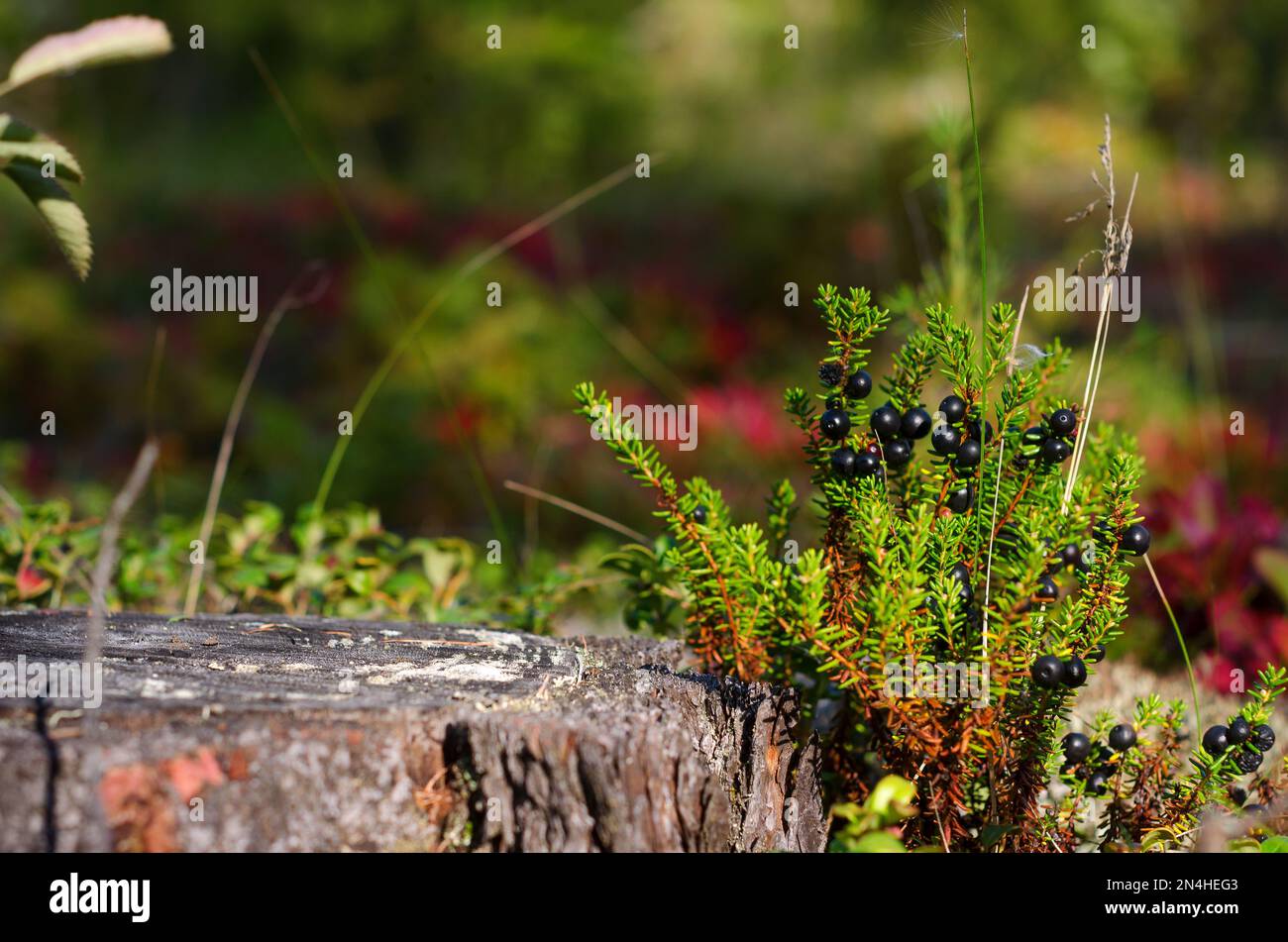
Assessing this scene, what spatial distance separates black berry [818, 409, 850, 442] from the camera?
5.36 ft

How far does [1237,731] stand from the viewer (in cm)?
168

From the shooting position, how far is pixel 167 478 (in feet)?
17.3

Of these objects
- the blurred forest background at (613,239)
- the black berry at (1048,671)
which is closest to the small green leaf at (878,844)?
the black berry at (1048,671)

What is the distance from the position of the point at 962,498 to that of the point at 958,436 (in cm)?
10

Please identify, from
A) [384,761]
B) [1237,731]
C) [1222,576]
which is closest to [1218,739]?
[1237,731]

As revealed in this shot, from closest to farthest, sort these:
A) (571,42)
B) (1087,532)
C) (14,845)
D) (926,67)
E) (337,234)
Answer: (14,845)
(1087,532)
(337,234)
(926,67)
(571,42)

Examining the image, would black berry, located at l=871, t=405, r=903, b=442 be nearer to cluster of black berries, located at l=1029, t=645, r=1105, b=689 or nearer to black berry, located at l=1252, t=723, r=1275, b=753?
cluster of black berries, located at l=1029, t=645, r=1105, b=689

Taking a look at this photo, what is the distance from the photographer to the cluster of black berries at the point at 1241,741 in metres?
1.67

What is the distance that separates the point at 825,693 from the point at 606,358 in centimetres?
550

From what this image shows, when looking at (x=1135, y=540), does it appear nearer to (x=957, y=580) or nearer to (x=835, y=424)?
(x=957, y=580)

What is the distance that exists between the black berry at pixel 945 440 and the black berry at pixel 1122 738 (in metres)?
0.55

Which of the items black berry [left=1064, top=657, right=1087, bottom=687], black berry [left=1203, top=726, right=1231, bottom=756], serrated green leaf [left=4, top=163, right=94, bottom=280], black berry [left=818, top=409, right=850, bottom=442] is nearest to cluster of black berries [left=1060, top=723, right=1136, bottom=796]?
black berry [left=1203, top=726, right=1231, bottom=756]
